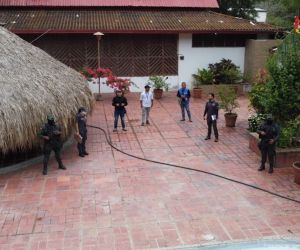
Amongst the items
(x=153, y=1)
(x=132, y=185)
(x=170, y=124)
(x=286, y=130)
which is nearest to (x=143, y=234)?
(x=132, y=185)

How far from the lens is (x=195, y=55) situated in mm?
19609

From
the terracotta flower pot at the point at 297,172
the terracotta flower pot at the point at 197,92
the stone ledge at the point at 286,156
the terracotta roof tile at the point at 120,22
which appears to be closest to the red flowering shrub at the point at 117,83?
the terracotta roof tile at the point at 120,22

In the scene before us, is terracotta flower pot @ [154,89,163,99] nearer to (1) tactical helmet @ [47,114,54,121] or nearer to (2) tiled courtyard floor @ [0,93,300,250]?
(2) tiled courtyard floor @ [0,93,300,250]

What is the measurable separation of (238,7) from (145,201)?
21.3m

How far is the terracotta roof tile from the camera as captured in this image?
58.6ft

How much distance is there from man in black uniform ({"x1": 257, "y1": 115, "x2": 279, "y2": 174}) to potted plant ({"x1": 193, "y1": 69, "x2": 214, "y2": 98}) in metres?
9.05

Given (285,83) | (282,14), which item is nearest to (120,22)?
(285,83)

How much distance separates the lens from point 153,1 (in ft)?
68.0

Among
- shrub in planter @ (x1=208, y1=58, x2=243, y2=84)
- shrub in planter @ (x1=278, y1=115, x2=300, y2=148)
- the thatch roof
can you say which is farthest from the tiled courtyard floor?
shrub in planter @ (x1=208, y1=58, x2=243, y2=84)

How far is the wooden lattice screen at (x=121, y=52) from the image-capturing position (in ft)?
61.0

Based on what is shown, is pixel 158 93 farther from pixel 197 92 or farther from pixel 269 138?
pixel 269 138

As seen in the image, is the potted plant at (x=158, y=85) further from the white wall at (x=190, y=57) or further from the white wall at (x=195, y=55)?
the white wall at (x=195, y=55)

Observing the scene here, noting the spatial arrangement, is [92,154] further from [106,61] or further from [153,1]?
[153,1]

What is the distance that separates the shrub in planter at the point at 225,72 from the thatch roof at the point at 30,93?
831 centimetres
